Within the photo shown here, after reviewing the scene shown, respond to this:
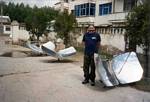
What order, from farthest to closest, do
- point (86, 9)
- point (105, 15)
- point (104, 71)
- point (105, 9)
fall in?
point (86, 9), point (105, 9), point (105, 15), point (104, 71)

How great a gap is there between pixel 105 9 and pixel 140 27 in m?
26.8

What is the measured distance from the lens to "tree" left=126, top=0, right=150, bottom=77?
35.2ft

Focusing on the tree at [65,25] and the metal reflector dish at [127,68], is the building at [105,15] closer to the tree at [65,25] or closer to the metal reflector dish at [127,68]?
the tree at [65,25]

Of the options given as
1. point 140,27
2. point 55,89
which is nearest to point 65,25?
point 140,27

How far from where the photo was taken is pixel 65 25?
2317cm

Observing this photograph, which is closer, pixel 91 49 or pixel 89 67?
pixel 91 49

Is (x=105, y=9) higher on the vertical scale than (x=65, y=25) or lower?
higher

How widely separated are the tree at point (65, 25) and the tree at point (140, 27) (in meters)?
12.2

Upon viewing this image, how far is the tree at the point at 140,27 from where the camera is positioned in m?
10.7

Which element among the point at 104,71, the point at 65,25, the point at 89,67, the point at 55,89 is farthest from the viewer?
the point at 65,25

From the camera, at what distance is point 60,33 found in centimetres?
2369

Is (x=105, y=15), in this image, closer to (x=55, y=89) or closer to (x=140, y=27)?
(x=140, y=27)

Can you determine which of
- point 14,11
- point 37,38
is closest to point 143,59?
point 37,38

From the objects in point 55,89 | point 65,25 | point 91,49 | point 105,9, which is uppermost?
point 105,9
